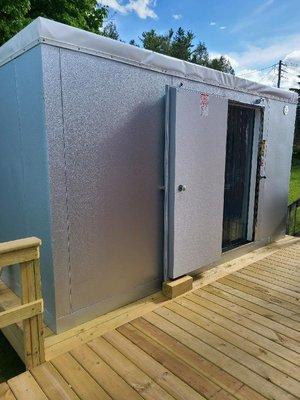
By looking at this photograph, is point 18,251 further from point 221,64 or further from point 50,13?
point 221,64

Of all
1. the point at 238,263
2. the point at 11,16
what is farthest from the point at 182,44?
the point at 238,263

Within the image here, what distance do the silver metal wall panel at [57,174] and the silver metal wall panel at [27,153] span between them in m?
0.04

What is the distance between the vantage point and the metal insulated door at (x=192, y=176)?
103 inches

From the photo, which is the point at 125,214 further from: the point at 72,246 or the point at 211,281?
the point at 211,281

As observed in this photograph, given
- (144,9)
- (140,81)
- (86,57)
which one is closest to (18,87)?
(86,57)

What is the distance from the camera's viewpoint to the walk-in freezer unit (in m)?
2.02

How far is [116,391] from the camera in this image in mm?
1674

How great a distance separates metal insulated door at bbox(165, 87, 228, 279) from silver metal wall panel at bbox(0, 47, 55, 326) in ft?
3.60

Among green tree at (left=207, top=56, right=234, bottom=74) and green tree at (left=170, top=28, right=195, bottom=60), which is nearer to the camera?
green tree at (left=170, top=28, right=195, bottom=60)

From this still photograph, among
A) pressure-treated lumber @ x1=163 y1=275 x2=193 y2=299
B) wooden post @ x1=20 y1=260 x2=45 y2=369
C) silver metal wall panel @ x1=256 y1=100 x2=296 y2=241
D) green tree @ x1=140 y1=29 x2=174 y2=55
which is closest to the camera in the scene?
wooden post @ x1=20 y1=260 x2=45 y2=369

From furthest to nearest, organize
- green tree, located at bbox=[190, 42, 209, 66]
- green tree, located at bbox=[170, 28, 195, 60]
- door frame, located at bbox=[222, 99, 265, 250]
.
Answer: green tree, located at bbox=[190, 42, 209, 66] < green tree, located at bbox=[170, 28, 195, 60] < door frame, located at bbox=[222, 99, 265, 250]

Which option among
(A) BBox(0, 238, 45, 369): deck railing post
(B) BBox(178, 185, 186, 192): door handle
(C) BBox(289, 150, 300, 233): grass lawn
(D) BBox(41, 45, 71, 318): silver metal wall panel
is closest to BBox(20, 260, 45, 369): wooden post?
(A) BBox(0, 238, 45, 369): deck railing post

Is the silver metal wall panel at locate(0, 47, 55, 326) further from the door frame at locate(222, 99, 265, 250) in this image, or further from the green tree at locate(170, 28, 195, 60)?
the green tree at locate(170, 28, 195, 60)

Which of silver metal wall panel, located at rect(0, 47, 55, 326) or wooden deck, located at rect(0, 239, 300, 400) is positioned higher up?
silver metal wall panel, located at rect(0, 47, 55, 326)
